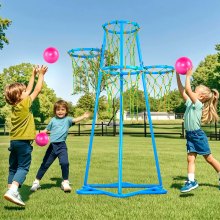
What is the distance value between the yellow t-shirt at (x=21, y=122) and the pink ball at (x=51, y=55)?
1.47 metres

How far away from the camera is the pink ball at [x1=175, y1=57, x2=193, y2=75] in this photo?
6.76 meters

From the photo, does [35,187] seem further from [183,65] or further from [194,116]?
[183,65]

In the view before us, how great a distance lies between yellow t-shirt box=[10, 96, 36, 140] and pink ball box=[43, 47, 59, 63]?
147 cm

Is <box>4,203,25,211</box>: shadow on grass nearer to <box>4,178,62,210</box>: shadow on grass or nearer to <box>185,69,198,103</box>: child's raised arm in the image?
<box>4,178,62,210</box>: shadow on grass

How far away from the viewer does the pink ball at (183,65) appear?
676 cm

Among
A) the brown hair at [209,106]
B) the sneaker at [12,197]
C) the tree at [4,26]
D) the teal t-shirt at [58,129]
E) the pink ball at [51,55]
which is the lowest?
the sneaker at [12,197]

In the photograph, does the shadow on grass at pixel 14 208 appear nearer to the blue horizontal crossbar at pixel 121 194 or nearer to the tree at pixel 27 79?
the blue horizontal crossbar at pixel 121 194

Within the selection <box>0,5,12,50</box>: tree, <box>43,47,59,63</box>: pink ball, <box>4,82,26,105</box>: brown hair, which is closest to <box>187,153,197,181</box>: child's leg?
<box>43,47,59,63</box>: pink ball

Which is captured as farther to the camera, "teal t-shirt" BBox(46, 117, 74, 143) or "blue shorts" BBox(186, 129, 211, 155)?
"teal t-shirt" BBox(46, 117, 74, 143)

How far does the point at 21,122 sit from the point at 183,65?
3027 mm

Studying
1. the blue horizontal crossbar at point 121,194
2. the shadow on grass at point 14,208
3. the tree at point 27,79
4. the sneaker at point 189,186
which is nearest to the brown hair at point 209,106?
the sneaker at point 189,186

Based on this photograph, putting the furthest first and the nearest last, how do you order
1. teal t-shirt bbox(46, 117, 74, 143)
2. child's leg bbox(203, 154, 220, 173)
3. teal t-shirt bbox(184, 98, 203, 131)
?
teal t-shirt bbox(46, 117, 74, 143)
child's leg bbox(203, 154, 220, 173)
teal t-shirt bbox(184, 98, 203, 131)

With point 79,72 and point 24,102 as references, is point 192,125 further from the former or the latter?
point 24,102

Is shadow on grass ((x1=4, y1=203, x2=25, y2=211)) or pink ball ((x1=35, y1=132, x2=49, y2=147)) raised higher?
pink ball ((x1=35, y1=132, x2=49, y2=147))
